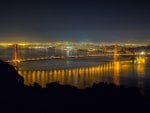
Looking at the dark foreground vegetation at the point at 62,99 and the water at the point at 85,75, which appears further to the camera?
the water at the point at 85,75

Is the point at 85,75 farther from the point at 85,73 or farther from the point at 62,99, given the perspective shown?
the point at 62,99

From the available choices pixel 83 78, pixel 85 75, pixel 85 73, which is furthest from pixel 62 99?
pixel 85 73

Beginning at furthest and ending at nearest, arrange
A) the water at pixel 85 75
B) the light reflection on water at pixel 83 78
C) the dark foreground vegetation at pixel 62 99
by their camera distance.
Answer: the water at pixel 85 75, the light reflection on water at pixel 83 78, the dark foreground vegetation at pixel 62 99

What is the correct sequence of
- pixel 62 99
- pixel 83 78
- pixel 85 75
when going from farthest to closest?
1. pixel 85 75
2. pixel 83 78
3. pixel 62 99

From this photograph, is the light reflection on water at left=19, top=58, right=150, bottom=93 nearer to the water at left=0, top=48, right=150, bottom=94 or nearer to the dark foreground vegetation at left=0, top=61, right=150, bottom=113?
the water at left=0, top=48, right=150, bottom=94

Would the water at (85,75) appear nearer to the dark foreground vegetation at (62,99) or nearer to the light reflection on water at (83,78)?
the light reflection on water at (83,78)

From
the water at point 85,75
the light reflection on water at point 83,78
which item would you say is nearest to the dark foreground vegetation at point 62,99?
the water at point 85,75

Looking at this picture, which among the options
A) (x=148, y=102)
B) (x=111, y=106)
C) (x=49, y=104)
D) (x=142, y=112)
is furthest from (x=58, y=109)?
(x=148, y=102)

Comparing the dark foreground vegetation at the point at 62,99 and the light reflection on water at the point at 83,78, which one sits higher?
the dark foreground vegetation at the point at 62,99
